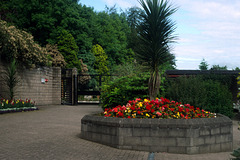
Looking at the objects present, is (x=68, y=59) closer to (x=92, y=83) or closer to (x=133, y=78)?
(x=92, y=83)

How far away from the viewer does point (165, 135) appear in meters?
6.85

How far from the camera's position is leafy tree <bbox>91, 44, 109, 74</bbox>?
1863 inches

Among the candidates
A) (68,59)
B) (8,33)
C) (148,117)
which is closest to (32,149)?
(148,117)

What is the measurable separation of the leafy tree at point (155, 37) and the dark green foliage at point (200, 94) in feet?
8.54

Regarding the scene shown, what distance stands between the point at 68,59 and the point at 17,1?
33.1 feet

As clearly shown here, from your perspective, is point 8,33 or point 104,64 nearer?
point 8,33

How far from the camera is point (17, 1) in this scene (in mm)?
36031

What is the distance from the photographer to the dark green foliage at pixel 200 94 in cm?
1221

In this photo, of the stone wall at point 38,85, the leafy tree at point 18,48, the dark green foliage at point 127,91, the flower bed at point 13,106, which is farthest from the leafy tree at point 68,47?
the dark green foliage at point 127,91

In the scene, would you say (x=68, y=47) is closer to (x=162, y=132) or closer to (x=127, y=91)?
(x=127, y=91)

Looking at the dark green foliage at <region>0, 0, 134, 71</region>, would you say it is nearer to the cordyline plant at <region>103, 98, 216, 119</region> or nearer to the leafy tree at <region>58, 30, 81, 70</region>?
the leafy tree at <region>58, 30, 81, 70</region>

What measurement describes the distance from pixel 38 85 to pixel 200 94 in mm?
15273

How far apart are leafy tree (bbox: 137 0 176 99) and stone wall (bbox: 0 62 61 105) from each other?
1202cm

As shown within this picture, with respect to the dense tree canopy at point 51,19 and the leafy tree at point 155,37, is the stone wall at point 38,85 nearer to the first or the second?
the dense tree canopy at point 51,19
